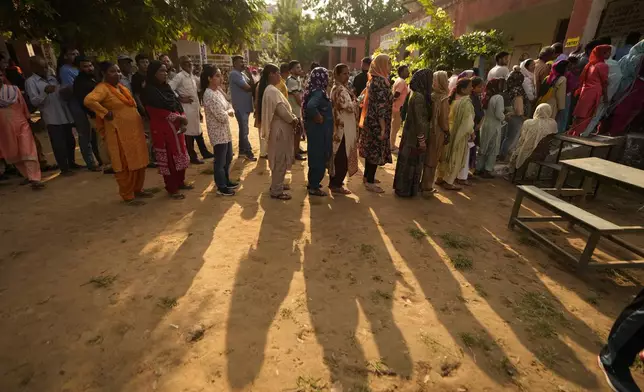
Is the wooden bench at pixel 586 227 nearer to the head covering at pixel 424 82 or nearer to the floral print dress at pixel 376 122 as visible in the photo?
the head covering at pixel 424 82

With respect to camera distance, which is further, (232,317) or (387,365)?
(232,317)

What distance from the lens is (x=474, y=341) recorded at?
219cm

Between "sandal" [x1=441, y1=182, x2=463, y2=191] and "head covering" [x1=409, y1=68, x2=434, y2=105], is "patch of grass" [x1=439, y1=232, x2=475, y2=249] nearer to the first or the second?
"sandal" [x1=441, y1=182, x2=463, y2=191]

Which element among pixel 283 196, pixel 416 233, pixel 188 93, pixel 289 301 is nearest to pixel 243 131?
pixel 188 93

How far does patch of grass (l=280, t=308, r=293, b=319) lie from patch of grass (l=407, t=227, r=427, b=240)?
1782mm

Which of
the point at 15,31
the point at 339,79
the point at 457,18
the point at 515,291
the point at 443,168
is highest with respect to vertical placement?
the point at 457,18

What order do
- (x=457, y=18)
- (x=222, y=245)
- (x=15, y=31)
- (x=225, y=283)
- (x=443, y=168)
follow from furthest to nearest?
(x=457, y=18) < (x=15, y=31) < (x=443, y=168) < (x=222, y=245) < (x=225, y=283)

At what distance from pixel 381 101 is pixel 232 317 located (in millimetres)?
3253

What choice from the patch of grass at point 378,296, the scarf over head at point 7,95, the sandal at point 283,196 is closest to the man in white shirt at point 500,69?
the sandal at point 283,196

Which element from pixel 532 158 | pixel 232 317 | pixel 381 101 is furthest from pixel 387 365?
pixel 532 158

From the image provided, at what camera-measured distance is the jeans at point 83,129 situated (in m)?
5.09

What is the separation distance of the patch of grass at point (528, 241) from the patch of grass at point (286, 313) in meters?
2.76

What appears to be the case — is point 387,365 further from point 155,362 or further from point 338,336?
point 155,362

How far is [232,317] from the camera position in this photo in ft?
7.67
